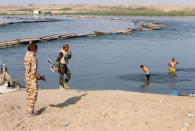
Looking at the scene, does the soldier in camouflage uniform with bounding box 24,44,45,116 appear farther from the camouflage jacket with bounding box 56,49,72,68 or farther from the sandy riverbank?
the camouflage jacket with bounding box 56,49,72,68

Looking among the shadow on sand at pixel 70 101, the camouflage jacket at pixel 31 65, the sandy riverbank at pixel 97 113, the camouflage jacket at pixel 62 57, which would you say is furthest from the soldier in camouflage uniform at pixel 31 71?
the camouflage jacket at pixel 62 57

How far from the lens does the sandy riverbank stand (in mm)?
7559

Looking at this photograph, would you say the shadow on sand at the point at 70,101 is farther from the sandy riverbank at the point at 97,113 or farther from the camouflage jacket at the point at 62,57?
the camouflage jacket at the point at 62,57

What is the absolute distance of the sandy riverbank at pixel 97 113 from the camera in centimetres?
756

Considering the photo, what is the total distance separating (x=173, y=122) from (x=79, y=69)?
16.4m

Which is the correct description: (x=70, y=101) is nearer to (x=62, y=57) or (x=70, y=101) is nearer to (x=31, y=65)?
(x=62, y=57)

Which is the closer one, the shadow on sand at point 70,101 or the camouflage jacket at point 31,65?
the camouflage jacket at point 31,65

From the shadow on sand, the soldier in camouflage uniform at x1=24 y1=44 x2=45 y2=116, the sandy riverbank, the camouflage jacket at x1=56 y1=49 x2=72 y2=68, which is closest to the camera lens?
the sandy riverbank

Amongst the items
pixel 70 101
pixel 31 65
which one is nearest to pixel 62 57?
pixel 70 101

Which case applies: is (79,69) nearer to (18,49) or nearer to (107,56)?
(107,56)

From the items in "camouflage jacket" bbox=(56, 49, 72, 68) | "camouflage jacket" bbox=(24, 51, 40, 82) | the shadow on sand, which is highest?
"camouflage jacket" bbox=(24, 51, 40, 82)

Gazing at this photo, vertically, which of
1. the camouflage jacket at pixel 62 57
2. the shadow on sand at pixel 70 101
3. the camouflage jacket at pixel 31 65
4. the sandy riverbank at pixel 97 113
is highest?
the camouflage jacket at pixel 31 65

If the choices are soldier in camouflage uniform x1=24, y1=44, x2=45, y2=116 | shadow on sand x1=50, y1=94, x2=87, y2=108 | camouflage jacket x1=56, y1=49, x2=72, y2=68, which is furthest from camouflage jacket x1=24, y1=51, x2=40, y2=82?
camouflage jacket x1=56, y1=49, x2=72, y2=68

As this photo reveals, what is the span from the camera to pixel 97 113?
861cm
